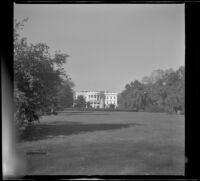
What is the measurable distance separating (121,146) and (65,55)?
3.17 metres

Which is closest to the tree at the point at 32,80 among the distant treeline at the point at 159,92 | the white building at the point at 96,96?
the white building at the point at 96,96

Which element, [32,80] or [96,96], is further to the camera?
[96,96]

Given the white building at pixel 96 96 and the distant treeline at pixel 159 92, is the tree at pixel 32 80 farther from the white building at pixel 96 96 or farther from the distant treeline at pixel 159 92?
the distant treeline at pixel 159 92

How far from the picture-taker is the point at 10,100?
3617 millimetres

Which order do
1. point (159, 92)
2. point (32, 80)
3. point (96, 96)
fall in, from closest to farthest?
point (32, 80), point (96, 96), point (159, 92)

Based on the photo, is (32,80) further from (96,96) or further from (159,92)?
(159,92)

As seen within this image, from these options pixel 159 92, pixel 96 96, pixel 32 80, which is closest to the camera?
pixel 32 80

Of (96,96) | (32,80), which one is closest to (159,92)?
(96,96)

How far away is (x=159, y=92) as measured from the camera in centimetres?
1794

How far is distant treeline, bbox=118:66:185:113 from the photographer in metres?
16.2

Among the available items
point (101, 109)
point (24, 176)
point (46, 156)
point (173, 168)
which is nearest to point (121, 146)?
point (46, 156)

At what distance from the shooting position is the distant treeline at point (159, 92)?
16.2 metres

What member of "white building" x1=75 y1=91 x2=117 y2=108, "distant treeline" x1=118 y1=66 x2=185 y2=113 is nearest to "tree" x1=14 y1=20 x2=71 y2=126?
"white building" x1=75 y1=91 x2=117 y2=108
